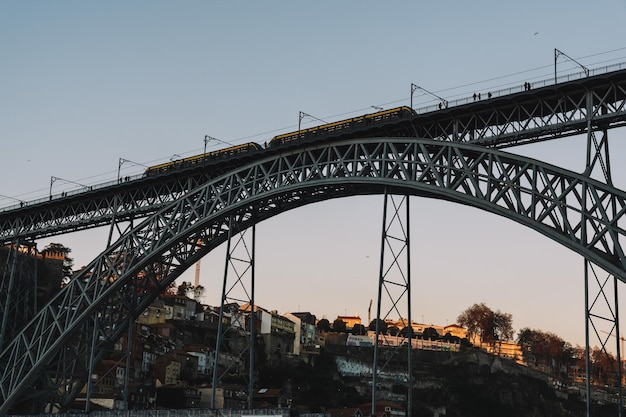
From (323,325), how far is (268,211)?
119m

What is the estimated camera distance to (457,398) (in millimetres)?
130000

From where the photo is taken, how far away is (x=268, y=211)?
4506cm

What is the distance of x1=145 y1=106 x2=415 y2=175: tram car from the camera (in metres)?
38.9

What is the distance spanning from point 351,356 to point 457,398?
17.7 metres

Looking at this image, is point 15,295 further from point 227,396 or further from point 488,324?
point 488,324

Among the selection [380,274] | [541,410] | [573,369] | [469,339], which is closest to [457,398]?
[541,410]

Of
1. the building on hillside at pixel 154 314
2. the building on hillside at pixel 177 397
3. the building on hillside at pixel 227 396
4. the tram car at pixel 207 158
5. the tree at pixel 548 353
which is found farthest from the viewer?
the tree at pixel 548 353

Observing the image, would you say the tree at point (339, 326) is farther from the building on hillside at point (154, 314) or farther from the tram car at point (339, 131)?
the tram car at point (339, 131)

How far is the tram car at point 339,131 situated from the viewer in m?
38.9

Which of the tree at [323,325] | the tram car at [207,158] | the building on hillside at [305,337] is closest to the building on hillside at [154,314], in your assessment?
the building on hillside at [305,337]

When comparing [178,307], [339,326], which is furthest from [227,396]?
[339,326]

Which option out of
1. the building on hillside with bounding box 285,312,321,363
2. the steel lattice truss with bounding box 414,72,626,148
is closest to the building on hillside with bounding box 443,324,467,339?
the building on hillside with bounding box 285,312,321,363

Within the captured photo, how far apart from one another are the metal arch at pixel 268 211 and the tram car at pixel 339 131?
2.17 ft

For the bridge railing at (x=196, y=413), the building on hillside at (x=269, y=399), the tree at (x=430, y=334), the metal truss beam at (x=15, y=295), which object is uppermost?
the tree at (x=430, y=334)
